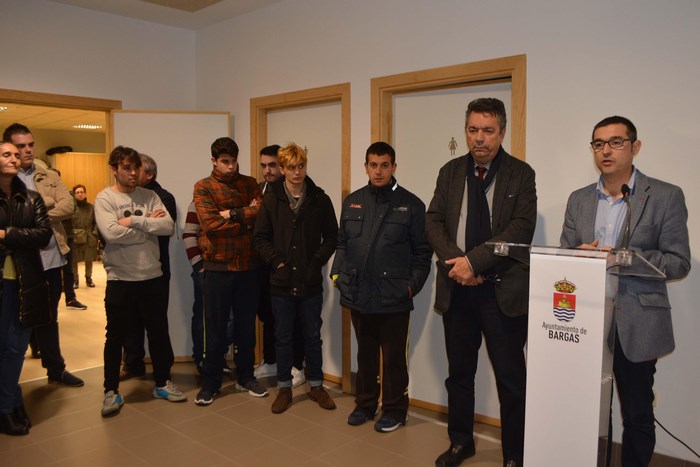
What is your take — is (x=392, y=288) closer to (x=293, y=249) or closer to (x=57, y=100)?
(x=293, y=249)

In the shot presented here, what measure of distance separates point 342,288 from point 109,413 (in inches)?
63.6

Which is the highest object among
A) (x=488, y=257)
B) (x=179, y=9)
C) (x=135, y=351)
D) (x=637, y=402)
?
(x=179, y=9)

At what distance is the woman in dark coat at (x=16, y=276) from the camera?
3078 mm

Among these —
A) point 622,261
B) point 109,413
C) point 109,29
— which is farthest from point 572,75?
point 109,29

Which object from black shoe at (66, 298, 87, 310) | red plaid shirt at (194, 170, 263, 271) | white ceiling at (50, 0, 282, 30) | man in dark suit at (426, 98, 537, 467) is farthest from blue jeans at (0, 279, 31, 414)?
black shoe at (66, 298, 87, 310)

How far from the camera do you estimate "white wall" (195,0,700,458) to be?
2.64 m

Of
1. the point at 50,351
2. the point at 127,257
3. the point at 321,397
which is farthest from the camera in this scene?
the point at 50,351

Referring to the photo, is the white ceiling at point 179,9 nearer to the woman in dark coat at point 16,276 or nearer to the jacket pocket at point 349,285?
the woman in dark coat at point 16,276

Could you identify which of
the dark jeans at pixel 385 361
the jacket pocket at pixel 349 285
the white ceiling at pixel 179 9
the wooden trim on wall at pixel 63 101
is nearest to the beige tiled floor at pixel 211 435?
the dark jeans at pixel 385 361

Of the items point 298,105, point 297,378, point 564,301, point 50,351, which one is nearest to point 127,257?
point 50,351

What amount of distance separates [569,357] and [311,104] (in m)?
2.87

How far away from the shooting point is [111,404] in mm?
3498

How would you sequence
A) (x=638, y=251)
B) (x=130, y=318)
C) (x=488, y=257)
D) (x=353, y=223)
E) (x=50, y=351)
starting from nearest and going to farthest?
(x=638, y=251), (x=488, y=257), (x=353, y=223), (x=130, y=318), (x=50, y=351)

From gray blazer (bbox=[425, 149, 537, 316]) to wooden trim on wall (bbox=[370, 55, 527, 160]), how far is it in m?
0.53
